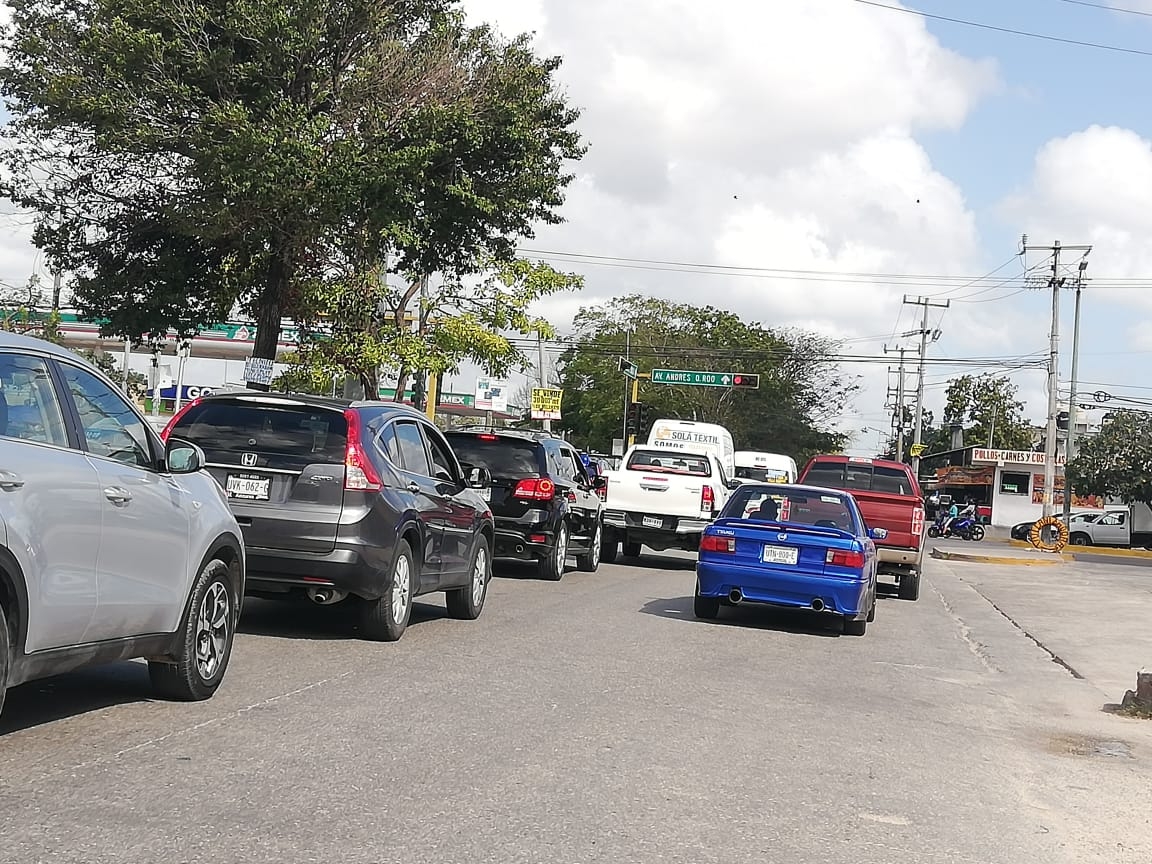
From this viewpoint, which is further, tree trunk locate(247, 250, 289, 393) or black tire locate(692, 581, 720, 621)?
tree trunk locate(247, 250, 289, 393)

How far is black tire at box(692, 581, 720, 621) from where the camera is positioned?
13.7 metres

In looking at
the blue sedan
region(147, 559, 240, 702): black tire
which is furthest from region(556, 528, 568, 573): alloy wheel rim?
region(147, 559, 240, 702): black tire

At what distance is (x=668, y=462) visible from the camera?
24.1 metres

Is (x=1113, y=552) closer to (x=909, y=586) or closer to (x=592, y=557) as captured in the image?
(x=909, y=586)

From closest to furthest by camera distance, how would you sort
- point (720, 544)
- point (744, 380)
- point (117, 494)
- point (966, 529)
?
point (117, 494) → point (720, 544) → point (966, 529) → point (744, 380)

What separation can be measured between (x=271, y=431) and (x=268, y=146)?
8.63 m

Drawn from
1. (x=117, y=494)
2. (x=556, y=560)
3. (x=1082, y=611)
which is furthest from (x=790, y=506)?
(x=117, y=494)

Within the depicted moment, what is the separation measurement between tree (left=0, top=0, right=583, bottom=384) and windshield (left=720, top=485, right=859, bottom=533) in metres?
7.43

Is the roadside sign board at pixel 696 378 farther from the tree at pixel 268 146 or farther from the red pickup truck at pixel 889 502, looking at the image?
the red pickup truck at pixel 889 502

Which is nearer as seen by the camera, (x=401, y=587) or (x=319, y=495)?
(x=319, y=495)

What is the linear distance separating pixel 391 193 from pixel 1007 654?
33.5ft

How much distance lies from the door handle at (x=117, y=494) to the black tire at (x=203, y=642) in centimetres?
97

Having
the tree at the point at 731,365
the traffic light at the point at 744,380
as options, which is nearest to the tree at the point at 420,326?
the traffic light at the point at 744,380

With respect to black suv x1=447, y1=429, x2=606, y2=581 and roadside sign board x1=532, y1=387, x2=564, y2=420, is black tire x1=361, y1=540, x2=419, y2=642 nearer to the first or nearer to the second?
black suv x1=447, y1=429, x2=606, y2=581
